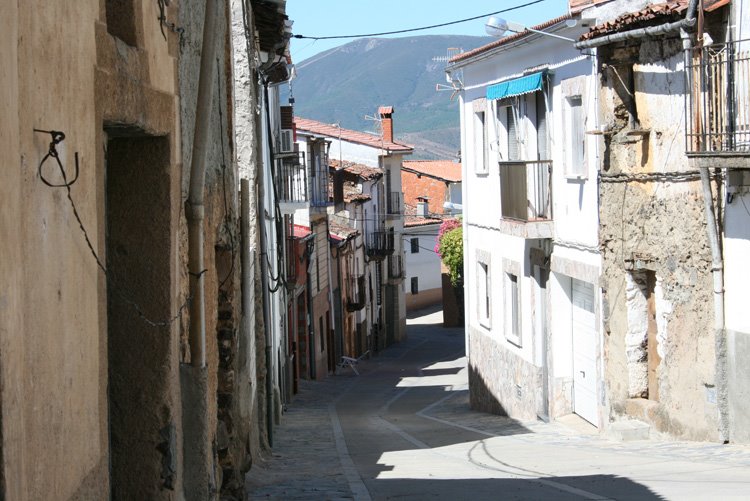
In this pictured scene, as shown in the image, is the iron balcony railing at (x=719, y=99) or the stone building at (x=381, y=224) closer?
the iron balcony railing at (x=719, y=99)

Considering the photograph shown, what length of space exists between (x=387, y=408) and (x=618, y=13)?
1161 centimetres

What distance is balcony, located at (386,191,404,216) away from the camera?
53.8 m

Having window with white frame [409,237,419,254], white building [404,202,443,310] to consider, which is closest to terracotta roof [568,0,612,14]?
white building [404,202,443,310]

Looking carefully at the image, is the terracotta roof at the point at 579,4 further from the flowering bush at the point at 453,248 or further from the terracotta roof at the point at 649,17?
the flowering bush at the point at 453,248

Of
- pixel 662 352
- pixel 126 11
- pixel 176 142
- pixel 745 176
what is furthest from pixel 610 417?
pixel 126 11

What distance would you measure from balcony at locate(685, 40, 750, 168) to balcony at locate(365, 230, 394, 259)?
3581 cm

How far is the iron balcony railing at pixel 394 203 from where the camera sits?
177ft

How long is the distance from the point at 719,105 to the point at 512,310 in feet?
30.4

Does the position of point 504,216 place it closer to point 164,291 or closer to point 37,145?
point 164,291

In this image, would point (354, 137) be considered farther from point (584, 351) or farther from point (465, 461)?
point (465, 461)

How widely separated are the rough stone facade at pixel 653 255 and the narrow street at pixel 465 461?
2.19 feet

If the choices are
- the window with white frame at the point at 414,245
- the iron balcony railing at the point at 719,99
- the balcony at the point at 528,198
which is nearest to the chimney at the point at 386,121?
the window with white frame at the point at 414,245

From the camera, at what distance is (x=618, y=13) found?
16406mm

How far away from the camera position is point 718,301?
1358 centimetres
